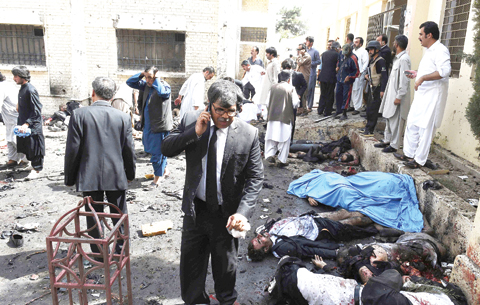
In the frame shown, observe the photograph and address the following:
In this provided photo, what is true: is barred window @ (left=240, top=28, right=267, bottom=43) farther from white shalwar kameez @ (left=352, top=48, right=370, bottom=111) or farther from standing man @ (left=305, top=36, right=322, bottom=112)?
white shalwar kameez @ (left=352, top=48, right=370, bottom=111)

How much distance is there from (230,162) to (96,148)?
5.09ft

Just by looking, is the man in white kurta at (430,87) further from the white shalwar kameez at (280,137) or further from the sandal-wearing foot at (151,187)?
the sandal-wearing foot at (151,187)

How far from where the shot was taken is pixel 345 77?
867 cm

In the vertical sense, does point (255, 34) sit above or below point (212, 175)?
above

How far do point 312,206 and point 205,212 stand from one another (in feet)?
10.1

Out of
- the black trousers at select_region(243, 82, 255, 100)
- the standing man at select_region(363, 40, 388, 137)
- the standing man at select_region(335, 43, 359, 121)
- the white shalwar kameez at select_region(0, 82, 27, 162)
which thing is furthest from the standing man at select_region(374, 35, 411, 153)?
the white shalwar kameez at select_region(0, 82, 27, 162)

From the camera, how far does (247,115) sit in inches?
416

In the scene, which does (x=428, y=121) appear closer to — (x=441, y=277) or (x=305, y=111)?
(x=441, y=277)

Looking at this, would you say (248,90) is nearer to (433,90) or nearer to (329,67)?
(329,67)

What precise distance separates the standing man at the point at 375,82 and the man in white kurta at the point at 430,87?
5.79ft

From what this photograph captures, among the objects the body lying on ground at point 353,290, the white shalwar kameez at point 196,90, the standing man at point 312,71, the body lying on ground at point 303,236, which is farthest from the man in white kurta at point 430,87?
the standing man at point 312,71

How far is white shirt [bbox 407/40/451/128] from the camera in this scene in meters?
4.72

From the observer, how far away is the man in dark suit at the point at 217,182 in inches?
96.3

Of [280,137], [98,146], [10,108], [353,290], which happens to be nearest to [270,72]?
[280,137]
